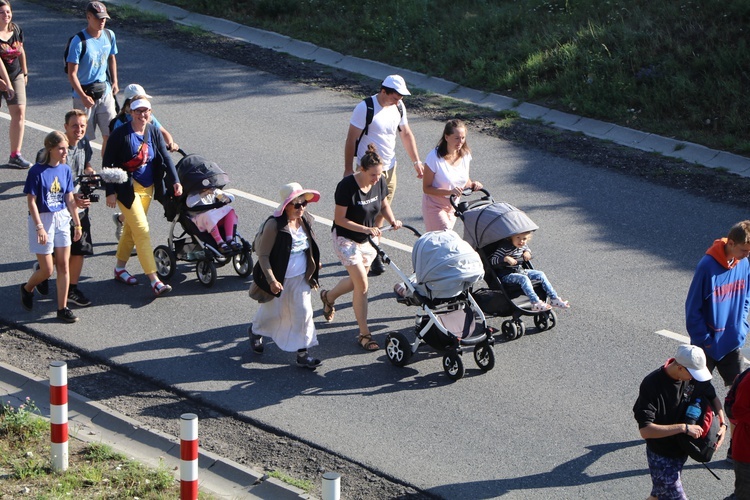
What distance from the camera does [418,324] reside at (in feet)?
31.1

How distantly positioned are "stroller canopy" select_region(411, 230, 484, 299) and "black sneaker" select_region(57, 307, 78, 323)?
3.44 metres

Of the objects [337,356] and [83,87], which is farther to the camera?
[83,87]

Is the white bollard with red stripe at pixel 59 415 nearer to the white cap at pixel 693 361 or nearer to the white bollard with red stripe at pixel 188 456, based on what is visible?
the white bollard with red stripe at pixel 188 456

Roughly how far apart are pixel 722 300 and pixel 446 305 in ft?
8.18

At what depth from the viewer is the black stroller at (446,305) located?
9.25 metres

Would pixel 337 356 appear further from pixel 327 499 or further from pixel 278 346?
pixel 327 499

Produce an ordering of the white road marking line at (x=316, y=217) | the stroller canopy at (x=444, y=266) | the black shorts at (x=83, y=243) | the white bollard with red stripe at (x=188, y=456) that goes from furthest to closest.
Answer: the white road marking line at (x=316, y=217) → the black shorts at (x=83, y=243) → the stroller canopy at (x=444, y=266) → the white bollard with red stripe at (x=188, y=456)

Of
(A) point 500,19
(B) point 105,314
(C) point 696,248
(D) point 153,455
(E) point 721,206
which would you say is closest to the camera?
(D) point 153,455

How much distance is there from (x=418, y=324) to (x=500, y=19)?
9.97 m

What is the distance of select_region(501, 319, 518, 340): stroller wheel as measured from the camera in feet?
32.9

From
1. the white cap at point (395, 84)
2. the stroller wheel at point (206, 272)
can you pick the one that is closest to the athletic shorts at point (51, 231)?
the stroller wheel at point (206, 272)

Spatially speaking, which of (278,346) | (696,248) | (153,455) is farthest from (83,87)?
(696,248)

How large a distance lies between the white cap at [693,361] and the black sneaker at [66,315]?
19.5 ft

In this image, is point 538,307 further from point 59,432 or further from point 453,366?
point 59,432
